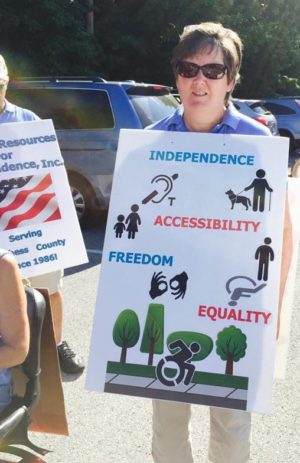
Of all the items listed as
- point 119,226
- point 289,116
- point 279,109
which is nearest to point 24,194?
point 119,226

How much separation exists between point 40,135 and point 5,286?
1.47 metres

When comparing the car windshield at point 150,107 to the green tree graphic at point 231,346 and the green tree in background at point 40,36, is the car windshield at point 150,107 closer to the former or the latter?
the green tree graphic at point 231,346

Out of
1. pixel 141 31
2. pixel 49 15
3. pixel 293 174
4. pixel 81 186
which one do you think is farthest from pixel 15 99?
pixel 141 31

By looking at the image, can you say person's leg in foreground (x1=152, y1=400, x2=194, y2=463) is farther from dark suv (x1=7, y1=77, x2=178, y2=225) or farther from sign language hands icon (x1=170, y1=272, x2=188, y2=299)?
dark suv (x1=7, y1=77, x2=178, y2=225)

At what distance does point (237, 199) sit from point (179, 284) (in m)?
0.35

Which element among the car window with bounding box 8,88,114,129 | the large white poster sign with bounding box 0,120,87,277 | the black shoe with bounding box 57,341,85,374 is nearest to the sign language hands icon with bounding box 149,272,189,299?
the large white poster sign with bounding box 0,120,87,277

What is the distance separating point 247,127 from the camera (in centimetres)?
235

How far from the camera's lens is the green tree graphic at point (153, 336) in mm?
2227

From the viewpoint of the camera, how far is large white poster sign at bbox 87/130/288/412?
2.16 meters

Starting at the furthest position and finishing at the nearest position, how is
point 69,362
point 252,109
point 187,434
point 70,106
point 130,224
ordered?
point 252,109
point 70,106
point 69,362
point 187,434
point 130,224

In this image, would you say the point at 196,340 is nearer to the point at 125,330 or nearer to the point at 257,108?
the point at 125,330

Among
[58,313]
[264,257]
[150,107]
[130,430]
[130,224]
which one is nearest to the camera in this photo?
[264,257]

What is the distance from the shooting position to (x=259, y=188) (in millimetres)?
2211

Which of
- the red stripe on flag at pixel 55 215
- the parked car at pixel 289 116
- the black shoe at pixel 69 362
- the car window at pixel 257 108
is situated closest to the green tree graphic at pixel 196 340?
the red stripe on flag at pixel 55 215
